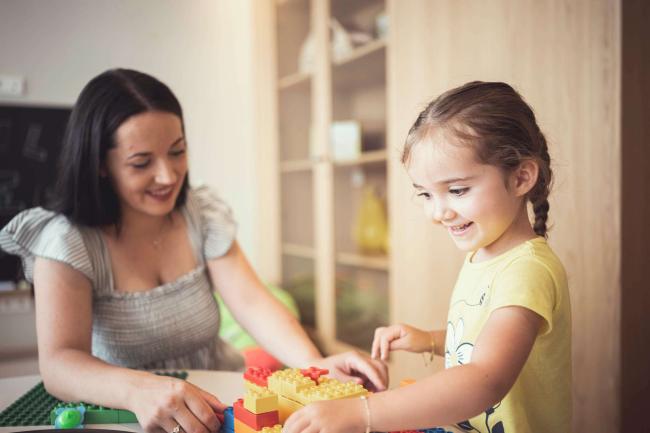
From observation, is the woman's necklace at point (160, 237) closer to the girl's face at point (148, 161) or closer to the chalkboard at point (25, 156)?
the girl's face at point (148, 161)

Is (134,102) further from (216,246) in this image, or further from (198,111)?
(198,111)

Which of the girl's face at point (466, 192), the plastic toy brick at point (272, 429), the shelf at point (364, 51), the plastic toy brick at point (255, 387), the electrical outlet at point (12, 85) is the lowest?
the plastic toy brick at point (272, 429)

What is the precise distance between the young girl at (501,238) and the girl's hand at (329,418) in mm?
136

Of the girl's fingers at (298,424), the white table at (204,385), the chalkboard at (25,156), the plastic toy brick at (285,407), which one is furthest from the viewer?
the chalkboard at (25,156)

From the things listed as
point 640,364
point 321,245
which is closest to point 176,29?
point 321,245

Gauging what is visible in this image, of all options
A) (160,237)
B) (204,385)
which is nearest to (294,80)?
(160,237)

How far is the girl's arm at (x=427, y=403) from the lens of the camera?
60 centimetres

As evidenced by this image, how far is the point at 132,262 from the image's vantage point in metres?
1.18

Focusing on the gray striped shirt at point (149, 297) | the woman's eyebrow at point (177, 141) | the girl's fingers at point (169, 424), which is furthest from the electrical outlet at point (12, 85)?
the girl's fingers at point (169, 424)

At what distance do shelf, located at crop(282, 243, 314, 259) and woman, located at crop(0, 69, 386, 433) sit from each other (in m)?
1.39

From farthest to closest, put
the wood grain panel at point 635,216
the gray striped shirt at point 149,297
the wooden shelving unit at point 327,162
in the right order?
1. the wooden shelving unit at point 327,162
2. the wood grain panel at point 635,216
3. the gray striped shirt at point 149,297

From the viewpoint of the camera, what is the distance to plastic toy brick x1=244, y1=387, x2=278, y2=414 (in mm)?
683

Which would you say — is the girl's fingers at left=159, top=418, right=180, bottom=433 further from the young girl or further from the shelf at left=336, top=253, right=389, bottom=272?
the shelf at left=336, top=253, right=389, bottom=272

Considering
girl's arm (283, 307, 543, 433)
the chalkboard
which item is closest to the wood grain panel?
girl's arm (283, 307, 543, 433)
